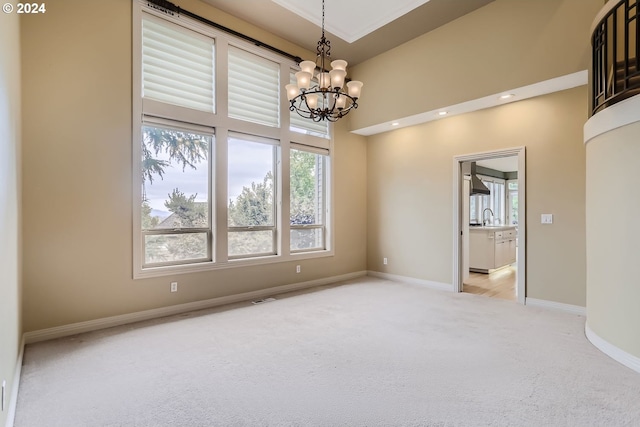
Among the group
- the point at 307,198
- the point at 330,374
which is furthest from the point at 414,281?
the point at 330,374

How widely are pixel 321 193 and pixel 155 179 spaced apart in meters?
2.86

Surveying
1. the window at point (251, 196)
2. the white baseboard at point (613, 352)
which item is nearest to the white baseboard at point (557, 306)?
the white baseboard at point (613, 352)

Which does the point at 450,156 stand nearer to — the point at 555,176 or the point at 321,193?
the point at 555,176

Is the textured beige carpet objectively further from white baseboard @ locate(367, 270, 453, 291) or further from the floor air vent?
white baseboard @ locate(367, 270, 453, 291)

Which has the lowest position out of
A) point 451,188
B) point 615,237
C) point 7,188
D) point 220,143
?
point 615,237

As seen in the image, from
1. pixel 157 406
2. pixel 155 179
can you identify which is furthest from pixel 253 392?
pixel 155 179

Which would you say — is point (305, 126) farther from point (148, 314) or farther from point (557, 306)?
point (557, 306)

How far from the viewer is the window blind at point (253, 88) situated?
462 centimetres

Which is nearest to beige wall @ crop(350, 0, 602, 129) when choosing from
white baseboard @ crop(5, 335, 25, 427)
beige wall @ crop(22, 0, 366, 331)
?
beige wall @ crop(22, 0, 366, 331)

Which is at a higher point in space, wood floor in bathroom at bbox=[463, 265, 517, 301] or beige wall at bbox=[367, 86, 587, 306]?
beige wall at bbox=[367, 86, 587, 306]

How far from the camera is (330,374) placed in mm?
2484

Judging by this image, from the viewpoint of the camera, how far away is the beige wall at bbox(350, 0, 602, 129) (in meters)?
3.63

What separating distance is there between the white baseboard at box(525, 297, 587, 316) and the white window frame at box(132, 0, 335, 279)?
3.18m

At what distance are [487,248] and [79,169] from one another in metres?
7.16
